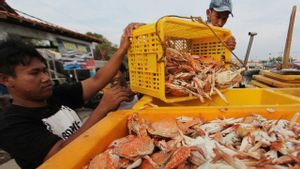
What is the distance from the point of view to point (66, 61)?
10750mm

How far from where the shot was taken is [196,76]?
6.46ft

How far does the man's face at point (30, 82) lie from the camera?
61.8 inches

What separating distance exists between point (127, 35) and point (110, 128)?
0.90 m

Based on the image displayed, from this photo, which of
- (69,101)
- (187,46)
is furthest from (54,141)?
(187,46)

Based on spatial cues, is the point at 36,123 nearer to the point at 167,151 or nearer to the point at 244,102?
the point at 167,151

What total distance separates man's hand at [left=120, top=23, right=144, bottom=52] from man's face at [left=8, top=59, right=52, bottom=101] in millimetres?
689

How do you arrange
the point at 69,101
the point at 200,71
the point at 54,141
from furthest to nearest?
the point at 69,101
the point at 200,71
the point at 54,141

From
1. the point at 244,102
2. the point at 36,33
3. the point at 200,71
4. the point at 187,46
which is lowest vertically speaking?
the point at 244,102

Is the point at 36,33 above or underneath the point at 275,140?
above

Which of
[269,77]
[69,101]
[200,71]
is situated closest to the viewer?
[200,71]

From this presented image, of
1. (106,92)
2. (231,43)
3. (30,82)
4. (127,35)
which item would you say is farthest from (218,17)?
(30,82)

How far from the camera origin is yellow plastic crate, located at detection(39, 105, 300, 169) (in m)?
0.94

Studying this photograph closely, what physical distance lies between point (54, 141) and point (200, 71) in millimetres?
1328

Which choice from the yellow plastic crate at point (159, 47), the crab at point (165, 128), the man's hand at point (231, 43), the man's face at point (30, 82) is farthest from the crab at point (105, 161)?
the man's hand at point (231, 43)
